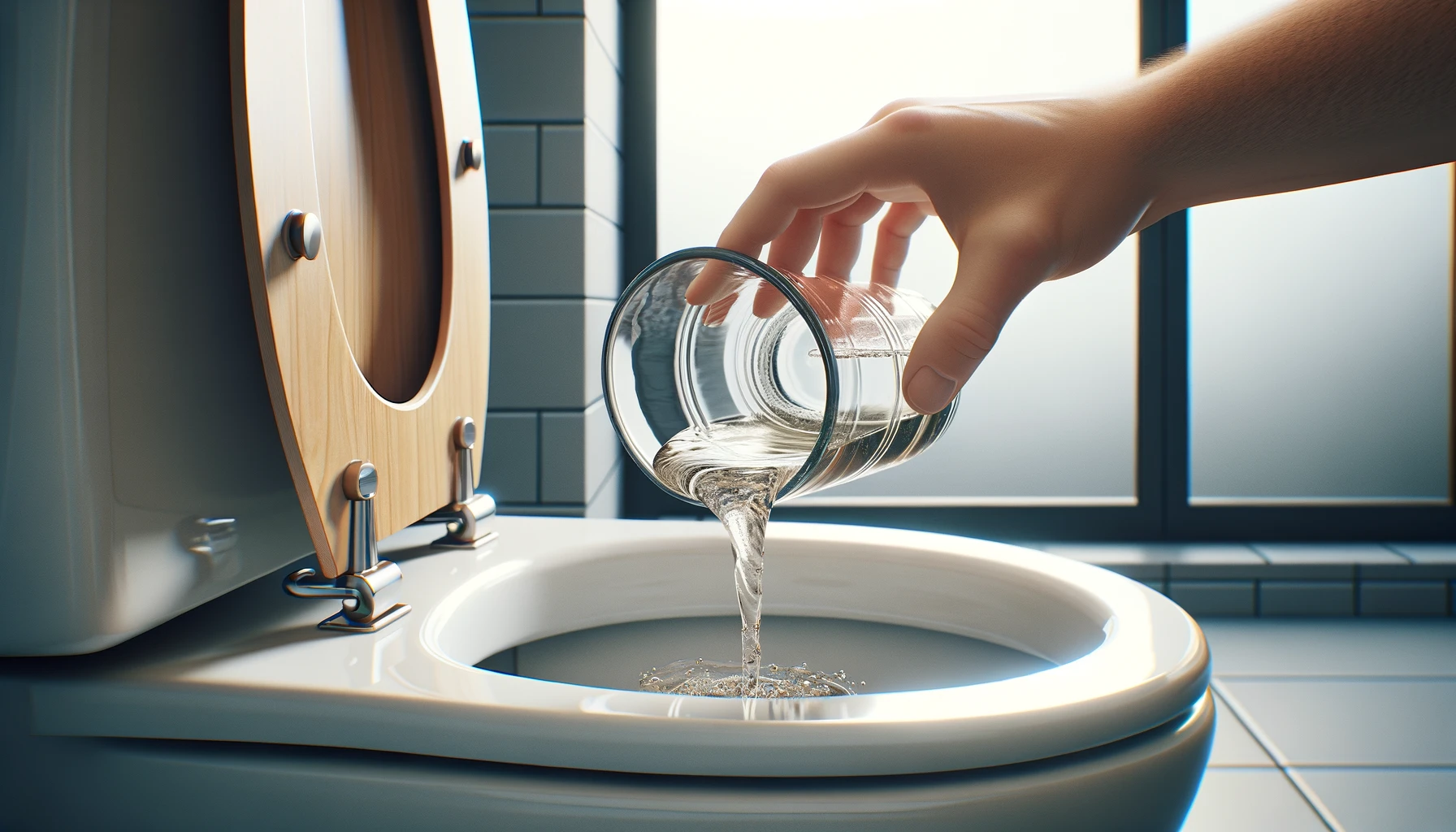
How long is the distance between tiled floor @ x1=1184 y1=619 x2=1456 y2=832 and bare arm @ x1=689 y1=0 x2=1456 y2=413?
0.63 meters

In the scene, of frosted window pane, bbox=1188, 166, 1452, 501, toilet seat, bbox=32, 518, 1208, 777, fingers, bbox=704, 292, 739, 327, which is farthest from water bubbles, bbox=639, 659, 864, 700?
frosted window pane, bbox=1188, 166, 1452, 501

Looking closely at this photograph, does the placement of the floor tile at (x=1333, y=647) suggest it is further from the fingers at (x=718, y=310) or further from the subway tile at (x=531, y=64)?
the subway tile at (x=531, y=64)

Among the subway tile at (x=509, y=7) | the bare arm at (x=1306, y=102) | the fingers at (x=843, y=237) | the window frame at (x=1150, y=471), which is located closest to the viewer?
the bare arm at (x=1306, y=102)

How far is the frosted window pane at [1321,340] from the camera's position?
1729mm

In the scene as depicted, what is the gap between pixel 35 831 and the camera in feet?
1.34

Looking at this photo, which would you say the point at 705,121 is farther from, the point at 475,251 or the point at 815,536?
the point at 815,536

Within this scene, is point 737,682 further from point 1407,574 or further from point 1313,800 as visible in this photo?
point 1407,574

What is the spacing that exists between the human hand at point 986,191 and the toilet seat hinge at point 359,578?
0.71 ft

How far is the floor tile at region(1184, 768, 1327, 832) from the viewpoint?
2.89 feet

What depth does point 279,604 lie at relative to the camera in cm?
51

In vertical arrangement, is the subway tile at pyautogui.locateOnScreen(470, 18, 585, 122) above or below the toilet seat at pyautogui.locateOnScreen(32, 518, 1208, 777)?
above

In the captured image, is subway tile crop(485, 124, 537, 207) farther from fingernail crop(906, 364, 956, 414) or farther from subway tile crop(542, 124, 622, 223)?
fingernail crop(906, 364, 956, 414)

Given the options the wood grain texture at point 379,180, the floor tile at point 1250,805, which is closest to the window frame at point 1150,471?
the floor tile at point 1250,805

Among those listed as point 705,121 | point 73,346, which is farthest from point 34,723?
point 705,121
